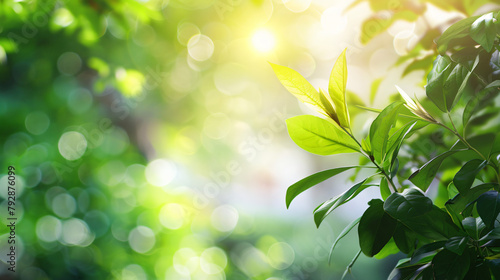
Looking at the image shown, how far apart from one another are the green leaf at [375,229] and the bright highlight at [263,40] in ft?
3.11

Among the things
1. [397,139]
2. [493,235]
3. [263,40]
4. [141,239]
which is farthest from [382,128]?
[141,239]

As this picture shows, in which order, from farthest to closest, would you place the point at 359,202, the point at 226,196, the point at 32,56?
1. the point at 226,196
2. the point at 32,56
3. the point at 359,202

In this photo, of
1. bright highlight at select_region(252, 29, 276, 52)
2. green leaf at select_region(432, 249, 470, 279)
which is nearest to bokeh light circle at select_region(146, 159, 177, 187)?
bright highlight at select_region(252, 29, 276, 52)

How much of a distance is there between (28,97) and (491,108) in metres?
1.21

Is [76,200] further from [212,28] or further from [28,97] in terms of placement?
[212,28]

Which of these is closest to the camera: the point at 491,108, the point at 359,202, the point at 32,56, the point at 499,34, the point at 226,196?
the point at 499,34

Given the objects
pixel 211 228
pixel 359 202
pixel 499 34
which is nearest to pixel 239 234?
pixel 211 228

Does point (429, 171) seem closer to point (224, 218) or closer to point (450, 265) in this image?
point (450, 265)

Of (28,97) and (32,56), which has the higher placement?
(32,56)

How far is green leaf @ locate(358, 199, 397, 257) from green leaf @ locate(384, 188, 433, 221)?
0.05 m

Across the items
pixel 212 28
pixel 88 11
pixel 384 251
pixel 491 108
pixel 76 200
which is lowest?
pixel 384 251

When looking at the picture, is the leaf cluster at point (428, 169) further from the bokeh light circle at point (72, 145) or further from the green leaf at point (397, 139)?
the bokeh light circle at point (72, 145)

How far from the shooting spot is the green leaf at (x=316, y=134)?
336 millimetres

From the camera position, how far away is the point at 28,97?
1.13 meters
